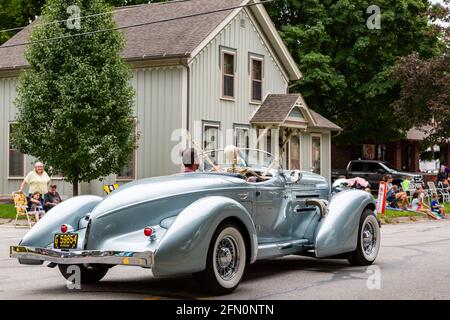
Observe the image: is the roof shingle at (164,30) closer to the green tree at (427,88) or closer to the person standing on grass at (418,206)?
the person standing on grass at (418,206)

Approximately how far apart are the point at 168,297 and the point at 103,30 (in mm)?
17557

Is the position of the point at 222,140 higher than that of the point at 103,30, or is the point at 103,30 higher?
the point at 103,30

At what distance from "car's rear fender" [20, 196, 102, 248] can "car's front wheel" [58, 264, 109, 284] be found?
1.71ft

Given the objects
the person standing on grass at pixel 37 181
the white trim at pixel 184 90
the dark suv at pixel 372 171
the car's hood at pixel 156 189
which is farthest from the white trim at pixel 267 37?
the car's hood at pixel 156 189

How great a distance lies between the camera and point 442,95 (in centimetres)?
3406

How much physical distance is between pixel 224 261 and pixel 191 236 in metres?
0.73

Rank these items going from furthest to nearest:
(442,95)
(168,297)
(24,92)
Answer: (442,95) < (24,92) < (168,297)

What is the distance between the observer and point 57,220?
29.0 ft

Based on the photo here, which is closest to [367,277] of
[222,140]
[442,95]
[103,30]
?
[103,30]

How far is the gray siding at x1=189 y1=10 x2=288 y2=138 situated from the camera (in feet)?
90.7

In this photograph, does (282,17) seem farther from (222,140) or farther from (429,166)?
(429,166)

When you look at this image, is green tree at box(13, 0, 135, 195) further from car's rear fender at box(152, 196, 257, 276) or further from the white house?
car's rear fender at box(152, 196, 257, 276)

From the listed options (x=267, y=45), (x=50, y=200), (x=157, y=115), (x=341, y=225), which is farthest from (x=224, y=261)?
(x=267, y=45)

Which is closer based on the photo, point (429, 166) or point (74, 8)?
point (74, 8)
